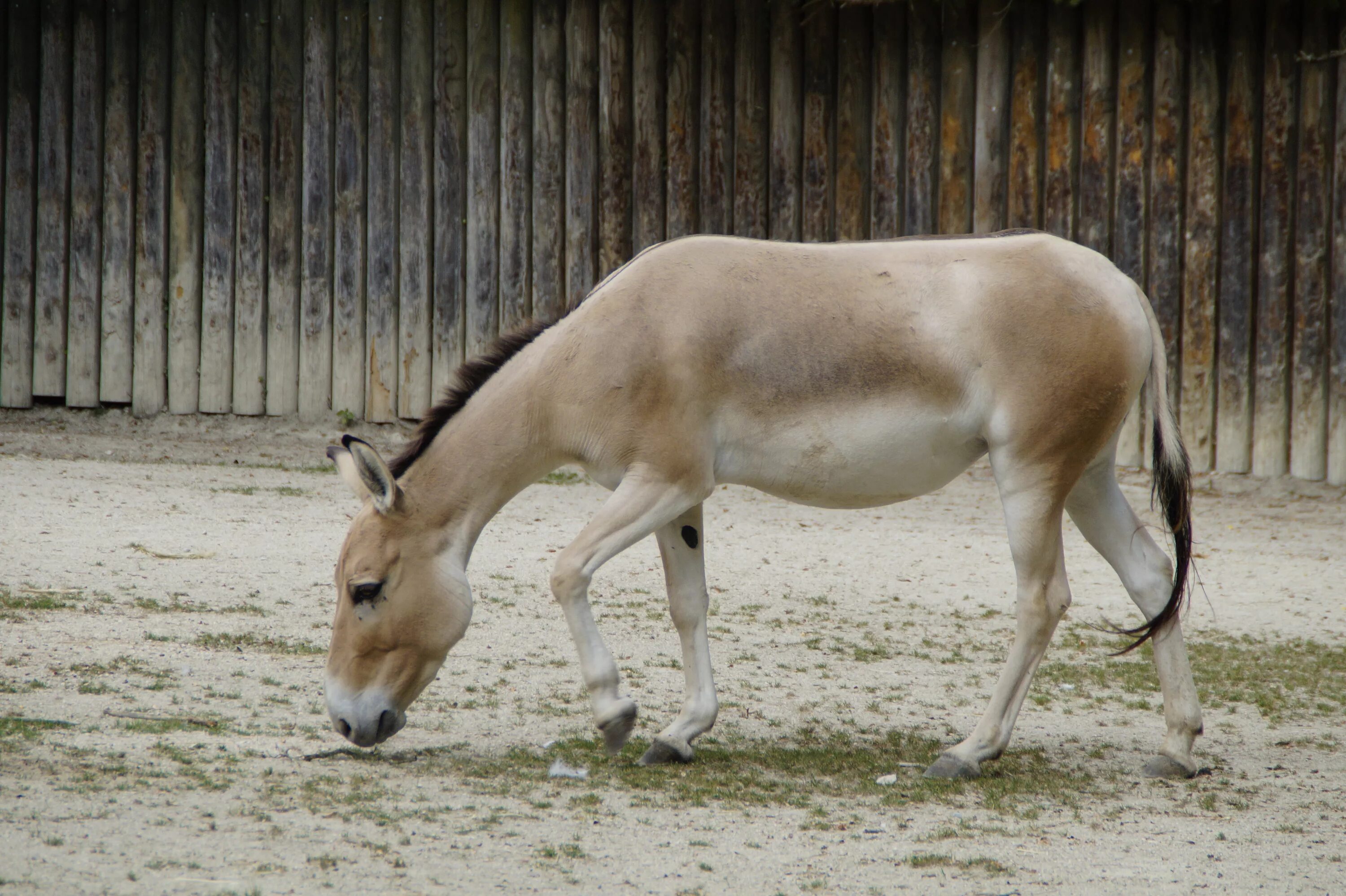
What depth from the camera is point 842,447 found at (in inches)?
163

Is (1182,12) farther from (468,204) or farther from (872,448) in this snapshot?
(872,448)

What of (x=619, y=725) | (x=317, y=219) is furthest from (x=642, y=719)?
(x=317, y=219)

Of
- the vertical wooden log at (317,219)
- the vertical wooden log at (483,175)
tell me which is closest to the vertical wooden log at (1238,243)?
the vertical wooden log at (483,175)

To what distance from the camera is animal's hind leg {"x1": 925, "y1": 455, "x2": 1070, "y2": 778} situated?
163 inches

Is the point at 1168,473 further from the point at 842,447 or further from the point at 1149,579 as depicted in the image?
the point at 842,447

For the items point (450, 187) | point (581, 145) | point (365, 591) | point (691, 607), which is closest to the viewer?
point (365, 591)

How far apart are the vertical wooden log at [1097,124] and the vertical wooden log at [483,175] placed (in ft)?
13.3

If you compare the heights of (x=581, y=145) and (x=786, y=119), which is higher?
(x=786, y=119)

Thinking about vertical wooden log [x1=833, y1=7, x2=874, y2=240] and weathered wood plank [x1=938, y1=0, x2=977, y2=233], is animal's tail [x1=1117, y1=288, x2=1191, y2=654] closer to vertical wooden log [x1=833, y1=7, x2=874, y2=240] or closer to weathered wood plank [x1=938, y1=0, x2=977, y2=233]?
weathered wood plank [x1=938, y1=0, x2=977, y2=233]

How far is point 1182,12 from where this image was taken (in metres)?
9.05

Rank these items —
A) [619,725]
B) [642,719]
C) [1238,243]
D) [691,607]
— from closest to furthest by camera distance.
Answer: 1. [619,725]
2. [691,607]
3. [642,719]
4. [1238,243]

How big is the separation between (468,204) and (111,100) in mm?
2645

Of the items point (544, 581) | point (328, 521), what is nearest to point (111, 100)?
point (328, 521)

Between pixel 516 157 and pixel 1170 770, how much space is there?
678 centimetres
